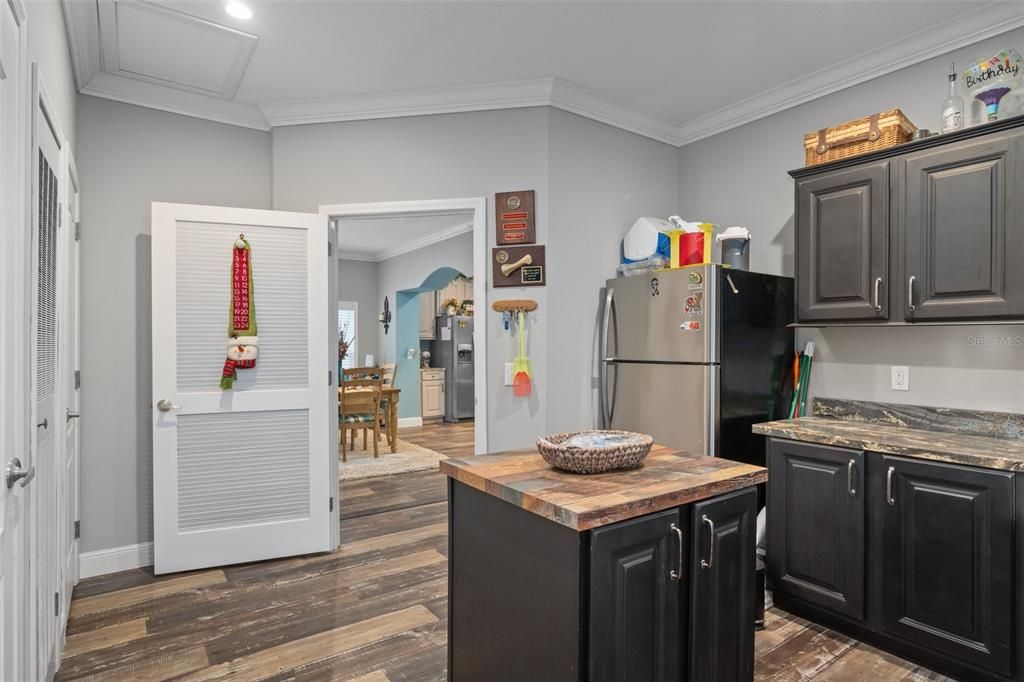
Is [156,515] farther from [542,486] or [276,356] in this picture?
[542,486]

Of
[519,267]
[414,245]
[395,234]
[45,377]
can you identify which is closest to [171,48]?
[45,377]

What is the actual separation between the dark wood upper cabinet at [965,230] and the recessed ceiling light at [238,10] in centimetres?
302

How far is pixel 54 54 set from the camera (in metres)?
2.14

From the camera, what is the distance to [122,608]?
2689mm

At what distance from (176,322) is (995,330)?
13.2 feet

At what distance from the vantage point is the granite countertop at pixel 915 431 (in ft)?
6.91

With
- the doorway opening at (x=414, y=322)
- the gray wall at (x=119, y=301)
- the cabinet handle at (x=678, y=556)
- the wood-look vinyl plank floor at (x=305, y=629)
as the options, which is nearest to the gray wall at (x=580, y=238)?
the wood-look vinyl plank floor at (x=305, y=629)

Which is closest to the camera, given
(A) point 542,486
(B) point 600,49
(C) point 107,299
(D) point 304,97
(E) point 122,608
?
(A) point 542,486

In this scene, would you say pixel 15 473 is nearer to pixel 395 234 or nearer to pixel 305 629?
pixel 305 629

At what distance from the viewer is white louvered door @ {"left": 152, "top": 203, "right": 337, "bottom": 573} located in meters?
3.04

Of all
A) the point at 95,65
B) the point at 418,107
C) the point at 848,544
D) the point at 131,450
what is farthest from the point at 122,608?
the point at 848,544

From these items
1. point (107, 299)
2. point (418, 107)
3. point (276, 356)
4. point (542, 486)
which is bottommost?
point (542, 486)

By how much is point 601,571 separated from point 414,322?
26.8 feet

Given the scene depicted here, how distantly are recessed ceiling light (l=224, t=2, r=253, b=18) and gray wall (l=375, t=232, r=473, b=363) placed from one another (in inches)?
183
